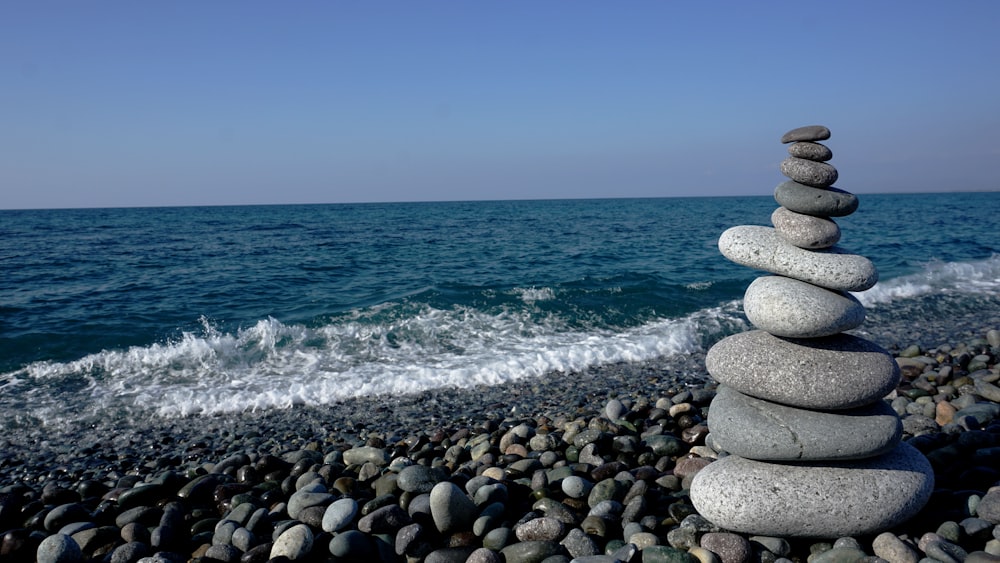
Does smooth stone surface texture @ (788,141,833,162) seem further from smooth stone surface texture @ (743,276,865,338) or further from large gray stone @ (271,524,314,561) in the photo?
large gray stone @ (271,524,314,561)

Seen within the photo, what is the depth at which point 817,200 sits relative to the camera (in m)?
4.77

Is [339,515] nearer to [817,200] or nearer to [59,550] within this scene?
[59,550]

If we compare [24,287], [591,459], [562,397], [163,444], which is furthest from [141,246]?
[591,459]

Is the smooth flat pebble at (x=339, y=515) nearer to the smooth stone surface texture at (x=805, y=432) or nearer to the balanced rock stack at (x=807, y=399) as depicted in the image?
the balanced rock stack at (x=807, y=399)

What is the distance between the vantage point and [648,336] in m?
12.8

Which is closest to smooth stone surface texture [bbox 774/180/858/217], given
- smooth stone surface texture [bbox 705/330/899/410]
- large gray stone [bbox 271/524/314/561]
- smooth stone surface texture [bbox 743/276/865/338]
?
smooth stone surface texture [bbox 743/276/865/338]

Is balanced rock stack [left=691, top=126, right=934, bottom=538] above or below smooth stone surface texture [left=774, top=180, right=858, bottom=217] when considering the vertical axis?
below

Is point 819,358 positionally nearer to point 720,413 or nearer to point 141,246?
point 720,413

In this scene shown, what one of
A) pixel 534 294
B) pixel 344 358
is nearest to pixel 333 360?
pixel 344 358

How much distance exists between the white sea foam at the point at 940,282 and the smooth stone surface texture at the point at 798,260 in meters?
12.6

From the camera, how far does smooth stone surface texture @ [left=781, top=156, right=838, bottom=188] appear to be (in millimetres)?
4820

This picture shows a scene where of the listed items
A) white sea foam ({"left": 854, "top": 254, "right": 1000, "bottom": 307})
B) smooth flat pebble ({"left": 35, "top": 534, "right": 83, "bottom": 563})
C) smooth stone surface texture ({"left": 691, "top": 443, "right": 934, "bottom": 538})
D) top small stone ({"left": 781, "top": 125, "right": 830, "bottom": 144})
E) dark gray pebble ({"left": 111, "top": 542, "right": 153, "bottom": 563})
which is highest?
top small stone ({"left": 781, "top": 125, "right": 830, "bottom": 144})

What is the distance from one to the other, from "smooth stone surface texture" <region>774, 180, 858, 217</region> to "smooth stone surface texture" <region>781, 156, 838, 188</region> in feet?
0.16

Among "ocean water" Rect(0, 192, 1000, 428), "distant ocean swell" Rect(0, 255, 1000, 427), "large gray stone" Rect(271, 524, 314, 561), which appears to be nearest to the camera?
"large gray stone" Rect(271, 524, 314, 561)
